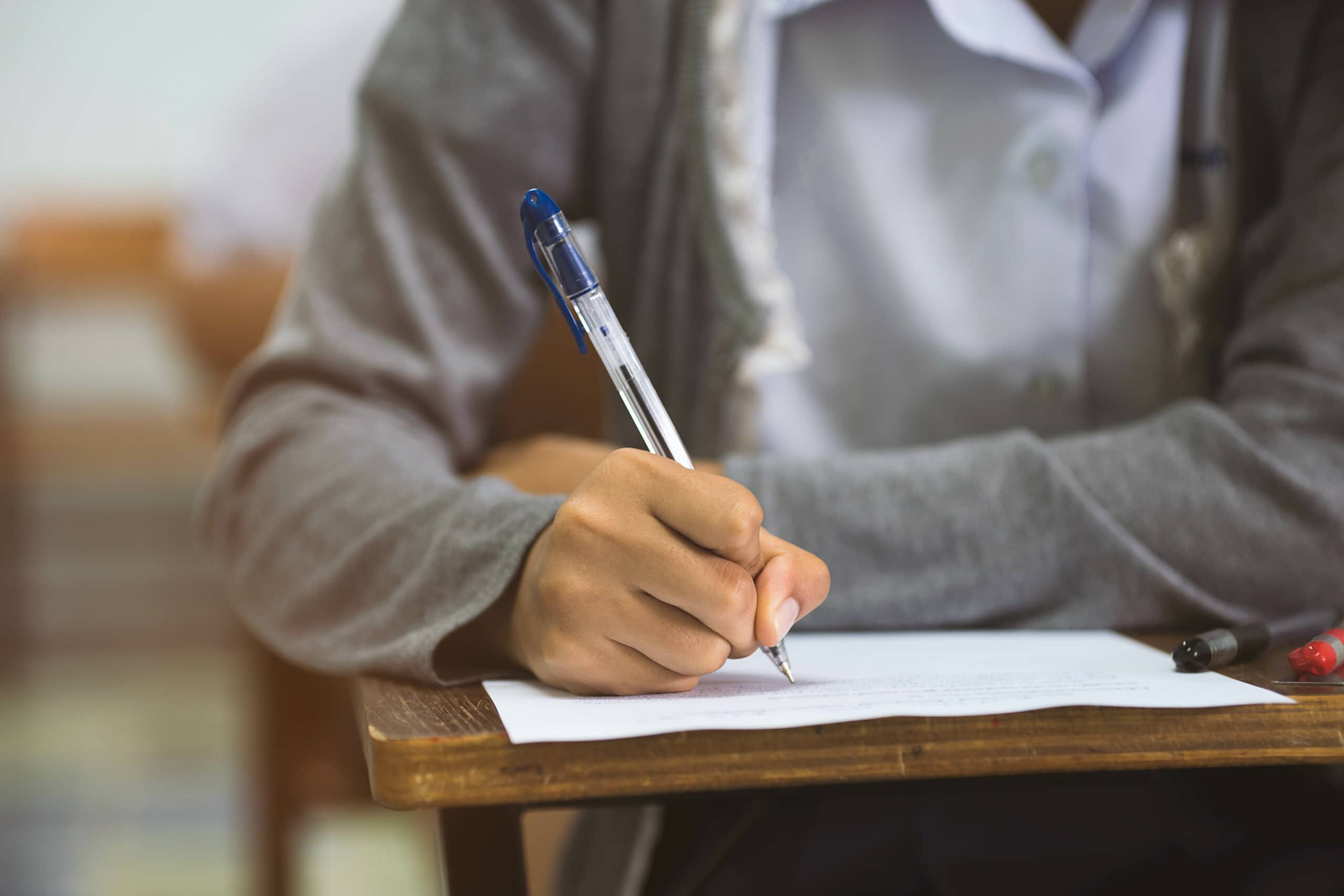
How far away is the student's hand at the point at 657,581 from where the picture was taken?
0.31m

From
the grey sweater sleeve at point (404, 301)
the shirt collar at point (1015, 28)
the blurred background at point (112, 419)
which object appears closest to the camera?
the grey sweater sleeve at point (404, 301)

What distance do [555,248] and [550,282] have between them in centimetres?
2

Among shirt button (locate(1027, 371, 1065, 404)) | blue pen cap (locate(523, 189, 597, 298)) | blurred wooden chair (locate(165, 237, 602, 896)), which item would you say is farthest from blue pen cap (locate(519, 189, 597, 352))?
blurred wooden chair (locate(165, 237, 602, 896))

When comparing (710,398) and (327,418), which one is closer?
(327,418)

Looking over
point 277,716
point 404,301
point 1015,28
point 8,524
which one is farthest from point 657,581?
point 8,524

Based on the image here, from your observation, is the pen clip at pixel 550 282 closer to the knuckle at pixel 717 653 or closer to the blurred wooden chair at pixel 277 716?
the knuckle at pixel 717 653

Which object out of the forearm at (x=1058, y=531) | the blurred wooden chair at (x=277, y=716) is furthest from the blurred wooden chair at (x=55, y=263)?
the forearm at (x=1058, y=531)

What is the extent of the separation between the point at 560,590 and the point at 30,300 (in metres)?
2.73

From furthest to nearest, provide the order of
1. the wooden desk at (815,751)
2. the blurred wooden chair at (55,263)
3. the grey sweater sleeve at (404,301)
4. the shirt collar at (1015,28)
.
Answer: the blurred wooden chair at (55,263), the shirt collar at (1015,28), the grey sweater sleeve at (404,301), the wooden desk at (815,751)

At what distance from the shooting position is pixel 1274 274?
563 mm

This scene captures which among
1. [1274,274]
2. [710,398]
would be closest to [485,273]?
[710,398]

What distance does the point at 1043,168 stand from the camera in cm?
62

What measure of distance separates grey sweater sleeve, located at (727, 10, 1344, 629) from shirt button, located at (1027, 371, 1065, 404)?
0.45 feet

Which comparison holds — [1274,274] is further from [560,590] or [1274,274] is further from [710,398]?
[560,590]
